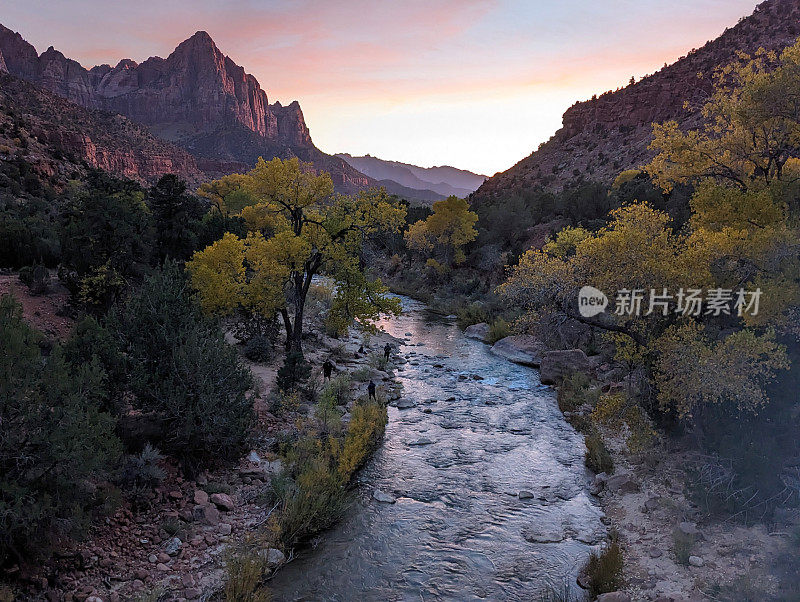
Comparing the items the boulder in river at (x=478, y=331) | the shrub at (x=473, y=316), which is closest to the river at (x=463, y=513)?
the boulder in river at (x=478, y=331)

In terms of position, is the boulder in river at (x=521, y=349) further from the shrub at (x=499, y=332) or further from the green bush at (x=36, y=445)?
the green bush at (x=36, y=445)

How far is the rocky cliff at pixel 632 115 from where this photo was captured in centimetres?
5844

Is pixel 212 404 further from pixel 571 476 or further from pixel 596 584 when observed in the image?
pixel 571 476

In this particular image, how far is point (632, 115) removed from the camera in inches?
2931

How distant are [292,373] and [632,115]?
257 ft

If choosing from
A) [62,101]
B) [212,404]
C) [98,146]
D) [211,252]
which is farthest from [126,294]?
[62,101]

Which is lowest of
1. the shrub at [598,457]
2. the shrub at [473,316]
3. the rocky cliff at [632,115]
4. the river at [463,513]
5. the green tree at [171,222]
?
the river at [463,513]

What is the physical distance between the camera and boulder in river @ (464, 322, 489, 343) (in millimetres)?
31361

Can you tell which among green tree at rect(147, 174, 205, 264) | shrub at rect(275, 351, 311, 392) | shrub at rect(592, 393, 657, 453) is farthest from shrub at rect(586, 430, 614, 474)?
green tree at rect(147, 174, 205, 264)

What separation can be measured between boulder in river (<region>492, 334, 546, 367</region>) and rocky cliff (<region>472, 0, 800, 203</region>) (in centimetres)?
3946

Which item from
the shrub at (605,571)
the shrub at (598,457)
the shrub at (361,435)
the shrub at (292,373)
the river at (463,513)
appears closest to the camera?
the shrub at (605,571)

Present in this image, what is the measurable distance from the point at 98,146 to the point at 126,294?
62208 millimetres

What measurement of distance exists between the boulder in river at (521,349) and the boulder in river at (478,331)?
2620mm

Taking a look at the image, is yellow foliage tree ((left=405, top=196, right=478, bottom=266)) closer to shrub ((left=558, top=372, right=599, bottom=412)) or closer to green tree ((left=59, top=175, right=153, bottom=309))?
shrub ((left=558, top=372, right=599, bottom=412))
